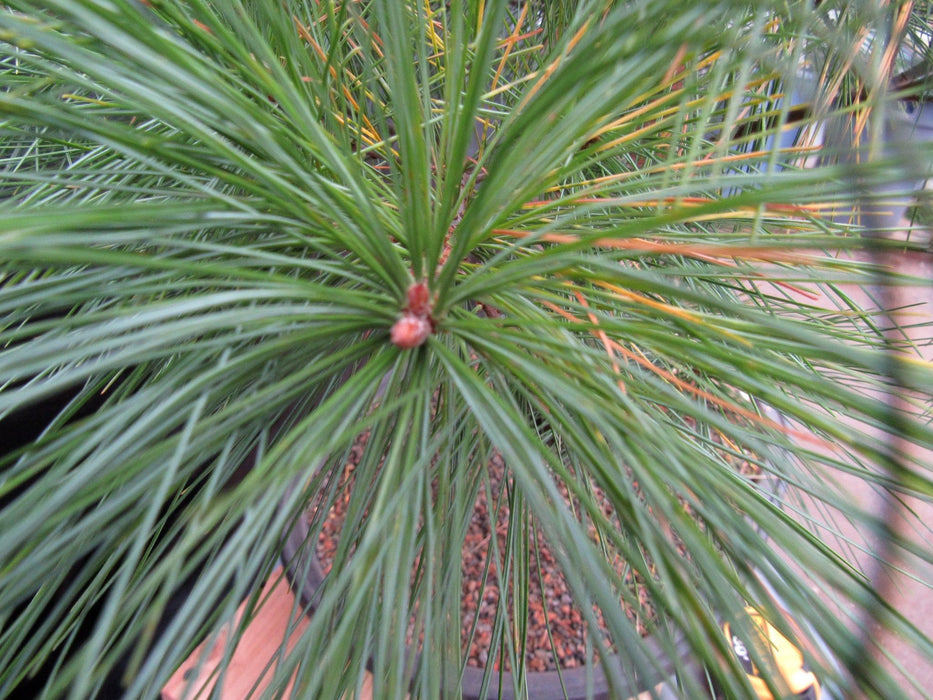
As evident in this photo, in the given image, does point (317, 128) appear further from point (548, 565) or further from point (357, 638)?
point (548, 565)

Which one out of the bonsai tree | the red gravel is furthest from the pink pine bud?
the red gravel

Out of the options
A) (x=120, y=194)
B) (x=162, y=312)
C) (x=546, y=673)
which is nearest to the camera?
(x=162, y=312)

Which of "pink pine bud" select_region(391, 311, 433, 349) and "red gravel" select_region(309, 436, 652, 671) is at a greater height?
"pink pine bud" select_region(391, 311, 433, 349)

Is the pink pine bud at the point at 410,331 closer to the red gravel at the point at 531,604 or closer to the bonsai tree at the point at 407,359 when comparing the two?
the bonsai tree at the point at 407,359

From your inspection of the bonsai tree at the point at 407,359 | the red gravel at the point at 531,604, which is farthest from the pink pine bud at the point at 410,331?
the red gravel at the point at 531,604

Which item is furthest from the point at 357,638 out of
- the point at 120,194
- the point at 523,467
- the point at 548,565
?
the point at 548,565

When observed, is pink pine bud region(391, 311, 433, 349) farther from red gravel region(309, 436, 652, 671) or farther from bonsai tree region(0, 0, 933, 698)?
red gravel region(309, 436, 652, 671)

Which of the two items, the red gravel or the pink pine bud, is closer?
the pink pine bud

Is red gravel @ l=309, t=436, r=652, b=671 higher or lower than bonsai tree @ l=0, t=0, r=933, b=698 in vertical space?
lower
